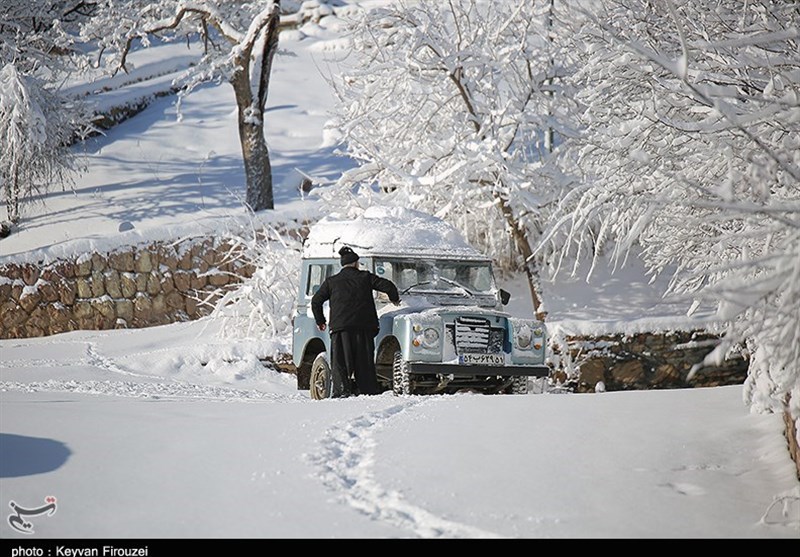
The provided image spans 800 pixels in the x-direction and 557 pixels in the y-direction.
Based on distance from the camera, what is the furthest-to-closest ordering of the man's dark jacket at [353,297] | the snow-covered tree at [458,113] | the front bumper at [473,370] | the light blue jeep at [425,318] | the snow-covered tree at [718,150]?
the snow-covered tree at [458,113] < the man's dark jacket at [353,297] < the light blue jeep at [425,318] < the front bumper at [473,370] < the snow-covered tree at [718,150]

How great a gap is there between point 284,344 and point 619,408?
7.87 meters

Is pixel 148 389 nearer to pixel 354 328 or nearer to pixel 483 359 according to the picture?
pixel 354 328

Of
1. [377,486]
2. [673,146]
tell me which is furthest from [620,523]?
[673,146]

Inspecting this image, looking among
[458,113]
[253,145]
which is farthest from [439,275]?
[253,145]

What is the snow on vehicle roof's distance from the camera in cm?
1155

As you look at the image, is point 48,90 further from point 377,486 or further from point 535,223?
point 377,486

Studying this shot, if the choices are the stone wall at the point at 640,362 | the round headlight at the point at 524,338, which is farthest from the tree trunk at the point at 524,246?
the round headlight at the point at 524,338

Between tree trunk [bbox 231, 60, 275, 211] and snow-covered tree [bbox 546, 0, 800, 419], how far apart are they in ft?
40.7

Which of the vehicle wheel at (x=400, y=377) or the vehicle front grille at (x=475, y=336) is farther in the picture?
the vehicle front grille at (x=475, y=336)

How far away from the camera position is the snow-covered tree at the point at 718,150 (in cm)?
454

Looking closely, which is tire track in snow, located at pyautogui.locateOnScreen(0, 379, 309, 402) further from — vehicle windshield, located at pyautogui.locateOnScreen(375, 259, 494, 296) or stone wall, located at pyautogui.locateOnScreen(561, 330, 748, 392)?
stone wall, located at pyautogui.locateOnScreen(561, 330, 748, 392)

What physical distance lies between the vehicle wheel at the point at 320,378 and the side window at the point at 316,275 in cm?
91

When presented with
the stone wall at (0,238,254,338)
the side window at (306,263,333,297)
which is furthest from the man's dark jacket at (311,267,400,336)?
the stone wall at (0,238,254,338)

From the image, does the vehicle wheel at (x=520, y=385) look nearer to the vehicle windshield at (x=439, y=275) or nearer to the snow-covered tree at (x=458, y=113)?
the vehicle windshield at (x=439, y=275)
